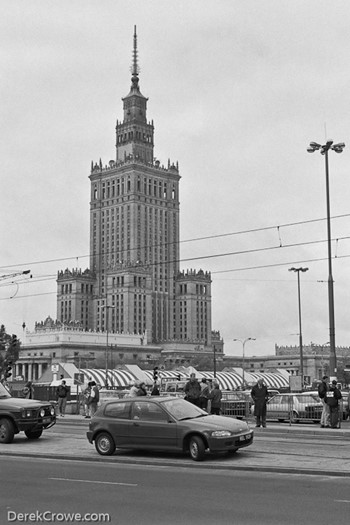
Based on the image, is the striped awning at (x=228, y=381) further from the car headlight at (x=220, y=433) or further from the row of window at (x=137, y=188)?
the row of window at (x=137, y=188)

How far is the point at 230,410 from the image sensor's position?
3200 centimetres

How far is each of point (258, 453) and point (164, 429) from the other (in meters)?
2.53

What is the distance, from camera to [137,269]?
17575 cm

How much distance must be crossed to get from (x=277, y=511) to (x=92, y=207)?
185373 millimetres

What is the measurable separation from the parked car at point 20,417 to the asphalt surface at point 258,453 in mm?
401

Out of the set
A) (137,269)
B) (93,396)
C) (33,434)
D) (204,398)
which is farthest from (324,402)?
(137,269)

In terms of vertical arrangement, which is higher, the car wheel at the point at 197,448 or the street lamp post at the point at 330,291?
the street lamp post at the point at 330,291

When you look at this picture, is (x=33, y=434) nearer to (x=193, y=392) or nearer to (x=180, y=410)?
(x=193, y=392)

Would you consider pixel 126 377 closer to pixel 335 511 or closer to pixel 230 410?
pixel 230 410

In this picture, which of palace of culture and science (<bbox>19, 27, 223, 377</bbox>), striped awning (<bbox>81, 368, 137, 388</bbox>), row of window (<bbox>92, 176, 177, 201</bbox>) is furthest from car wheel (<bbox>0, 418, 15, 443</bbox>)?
row of window (<bbox>92, 176, 177, 201</bbox>)

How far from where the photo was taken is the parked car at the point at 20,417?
20406 mm

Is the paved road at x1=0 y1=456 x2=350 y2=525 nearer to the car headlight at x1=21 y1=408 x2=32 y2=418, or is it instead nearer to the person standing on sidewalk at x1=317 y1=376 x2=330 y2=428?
the car headlight at x1=21 y1=408 x2=32 y2=418

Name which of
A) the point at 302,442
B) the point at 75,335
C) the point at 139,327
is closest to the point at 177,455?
the point at 302,442

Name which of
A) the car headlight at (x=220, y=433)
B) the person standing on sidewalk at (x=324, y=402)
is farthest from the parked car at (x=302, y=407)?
the car headlight at (x=220, y=433)
